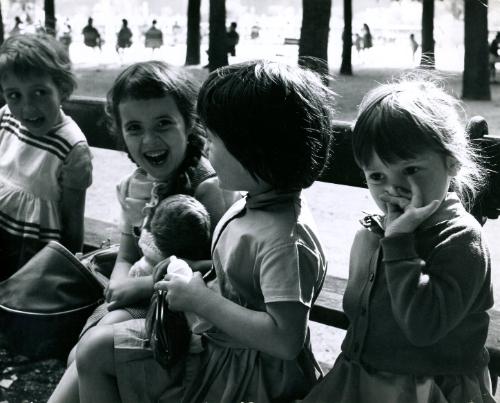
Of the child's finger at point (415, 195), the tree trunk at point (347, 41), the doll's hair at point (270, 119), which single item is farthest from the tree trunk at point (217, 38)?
the child's finger at point (415, 195)

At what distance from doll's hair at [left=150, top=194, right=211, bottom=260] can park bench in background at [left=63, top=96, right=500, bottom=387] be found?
0.55 metres

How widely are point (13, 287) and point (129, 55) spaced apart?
24.1 metres

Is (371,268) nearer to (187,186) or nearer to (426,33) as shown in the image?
(187,186)

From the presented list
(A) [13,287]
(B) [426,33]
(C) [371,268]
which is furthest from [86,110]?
(B) [426,33]

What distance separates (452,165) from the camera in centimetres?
193

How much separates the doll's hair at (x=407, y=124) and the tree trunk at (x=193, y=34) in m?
9.77

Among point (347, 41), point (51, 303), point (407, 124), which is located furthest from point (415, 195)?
point (347, 41)

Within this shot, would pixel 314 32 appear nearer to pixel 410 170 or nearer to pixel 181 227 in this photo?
pixel 181 227

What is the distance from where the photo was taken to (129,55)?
26031 millimetres

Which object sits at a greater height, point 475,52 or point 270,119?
point 475,52

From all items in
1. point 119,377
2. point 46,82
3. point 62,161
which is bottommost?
point 119,377

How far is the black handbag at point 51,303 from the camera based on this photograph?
2729 millimetres

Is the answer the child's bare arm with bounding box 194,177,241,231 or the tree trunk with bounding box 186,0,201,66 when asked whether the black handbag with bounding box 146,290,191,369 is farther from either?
the tree trunk with bounding box 186,0,201,66

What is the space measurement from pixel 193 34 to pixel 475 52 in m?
4.84
